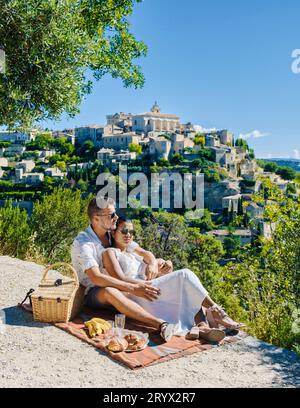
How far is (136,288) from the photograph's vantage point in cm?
363

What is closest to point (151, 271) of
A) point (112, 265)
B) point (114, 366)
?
point (112, 265)

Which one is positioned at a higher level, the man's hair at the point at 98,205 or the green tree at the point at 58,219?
the man's hair at the point at 98,205

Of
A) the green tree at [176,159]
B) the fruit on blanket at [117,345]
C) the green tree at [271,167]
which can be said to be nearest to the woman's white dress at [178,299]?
the fruit on blanket at [117,345]

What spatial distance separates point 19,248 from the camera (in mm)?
6992

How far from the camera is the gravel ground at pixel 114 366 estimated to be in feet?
9.48

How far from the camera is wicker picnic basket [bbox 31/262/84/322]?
3.74 meters

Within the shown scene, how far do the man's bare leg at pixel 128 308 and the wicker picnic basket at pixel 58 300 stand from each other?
1.02 ft

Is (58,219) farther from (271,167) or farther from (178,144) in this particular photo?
(271,167)

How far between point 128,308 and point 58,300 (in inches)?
23.0

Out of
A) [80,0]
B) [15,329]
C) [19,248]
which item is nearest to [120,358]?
[15,329]

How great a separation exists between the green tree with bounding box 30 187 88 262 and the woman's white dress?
17.1 ft

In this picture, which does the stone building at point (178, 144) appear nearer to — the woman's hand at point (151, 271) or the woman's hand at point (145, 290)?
the woman's hand at point (151, 271)

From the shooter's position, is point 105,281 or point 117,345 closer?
point 117,345

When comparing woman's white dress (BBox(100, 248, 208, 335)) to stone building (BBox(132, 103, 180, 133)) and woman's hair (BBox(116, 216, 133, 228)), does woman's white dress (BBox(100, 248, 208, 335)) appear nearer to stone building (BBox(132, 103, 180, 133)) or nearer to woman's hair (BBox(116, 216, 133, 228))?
woman's hair (BBox(116, 216, 133, 228))
